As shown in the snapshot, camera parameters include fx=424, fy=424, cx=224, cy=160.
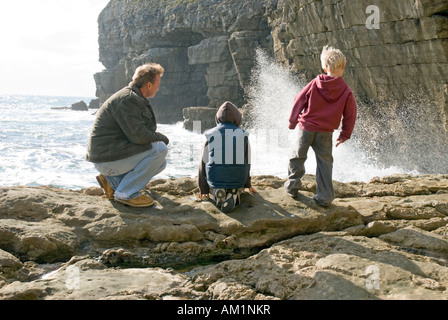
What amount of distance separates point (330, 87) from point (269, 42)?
77.0 feet

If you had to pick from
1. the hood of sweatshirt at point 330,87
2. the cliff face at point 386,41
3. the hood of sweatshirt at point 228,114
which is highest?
the cliff face at point 386,41

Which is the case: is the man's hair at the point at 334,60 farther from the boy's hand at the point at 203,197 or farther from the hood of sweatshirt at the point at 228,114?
the boy's hand at the point at 203,197

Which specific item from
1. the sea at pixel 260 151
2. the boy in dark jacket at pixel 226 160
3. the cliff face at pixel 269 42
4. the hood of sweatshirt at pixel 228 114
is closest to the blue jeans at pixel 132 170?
the boy in dark jacket at pixel 226 160

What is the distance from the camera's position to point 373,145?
1608cm

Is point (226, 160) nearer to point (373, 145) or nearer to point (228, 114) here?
point (228, 114)

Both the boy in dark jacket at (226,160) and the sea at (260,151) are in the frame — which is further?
the sea at (260,151)

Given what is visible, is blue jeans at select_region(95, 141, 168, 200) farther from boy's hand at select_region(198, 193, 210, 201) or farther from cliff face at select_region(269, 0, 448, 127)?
cliff face at select_region(269, 0, 448, 127)

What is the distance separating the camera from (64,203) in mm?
4570

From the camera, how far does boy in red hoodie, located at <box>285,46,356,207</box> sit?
446cm

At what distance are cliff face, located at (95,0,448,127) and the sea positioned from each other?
1.36 m

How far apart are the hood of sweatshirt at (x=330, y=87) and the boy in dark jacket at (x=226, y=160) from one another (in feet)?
3.16

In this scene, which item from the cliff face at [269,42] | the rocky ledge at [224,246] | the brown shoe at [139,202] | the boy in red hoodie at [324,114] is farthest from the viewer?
the cliff face at [269,42]

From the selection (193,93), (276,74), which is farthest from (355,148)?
(193,93)

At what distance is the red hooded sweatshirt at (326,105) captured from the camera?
4.50m
